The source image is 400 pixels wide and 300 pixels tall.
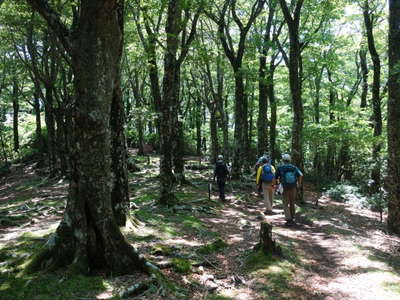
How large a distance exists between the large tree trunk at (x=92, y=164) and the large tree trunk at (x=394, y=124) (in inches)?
343

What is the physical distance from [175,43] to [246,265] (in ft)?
26.2

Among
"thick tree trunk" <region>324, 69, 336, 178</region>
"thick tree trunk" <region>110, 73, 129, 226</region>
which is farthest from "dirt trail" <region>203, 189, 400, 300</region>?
"thick tree trunk" <region>324, 69, 336, 178</region>

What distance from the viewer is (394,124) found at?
10.9 metres

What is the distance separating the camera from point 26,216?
11289 millimetres

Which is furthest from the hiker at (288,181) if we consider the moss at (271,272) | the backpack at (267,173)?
the moss at (271,272)

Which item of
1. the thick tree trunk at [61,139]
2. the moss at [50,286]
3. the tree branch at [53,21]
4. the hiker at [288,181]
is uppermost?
the tree branch at [53,21]

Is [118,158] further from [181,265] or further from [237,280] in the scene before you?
[237,280]

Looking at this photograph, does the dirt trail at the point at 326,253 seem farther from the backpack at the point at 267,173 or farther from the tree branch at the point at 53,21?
the tree branch at the point at 53,21

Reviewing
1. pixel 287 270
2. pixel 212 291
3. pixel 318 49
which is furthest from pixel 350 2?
pixel 212 291

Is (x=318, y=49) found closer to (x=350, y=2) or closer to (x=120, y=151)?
(x=350, y=2)

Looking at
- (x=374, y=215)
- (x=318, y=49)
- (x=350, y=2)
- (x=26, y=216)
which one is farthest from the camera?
(x=318, y=49)

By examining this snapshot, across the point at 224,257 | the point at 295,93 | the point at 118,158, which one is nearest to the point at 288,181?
the point at 224,257

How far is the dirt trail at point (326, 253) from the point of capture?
20.5 feet

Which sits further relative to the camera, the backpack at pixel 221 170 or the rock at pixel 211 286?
the backpack at pixel 221 170
